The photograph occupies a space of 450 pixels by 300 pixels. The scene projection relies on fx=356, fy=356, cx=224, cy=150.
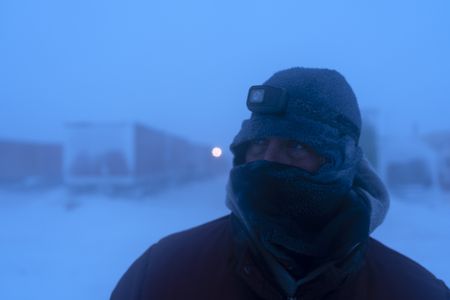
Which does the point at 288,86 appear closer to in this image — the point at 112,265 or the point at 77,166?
the point at 112,265

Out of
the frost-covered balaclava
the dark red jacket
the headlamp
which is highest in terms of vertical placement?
the headlamp

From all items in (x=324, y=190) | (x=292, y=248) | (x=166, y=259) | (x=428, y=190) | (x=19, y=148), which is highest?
(x=324, y=190)

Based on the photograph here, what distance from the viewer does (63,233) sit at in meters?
4.35

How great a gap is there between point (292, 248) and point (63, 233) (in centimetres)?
392

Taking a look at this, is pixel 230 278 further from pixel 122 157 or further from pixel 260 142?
pixel 122 157

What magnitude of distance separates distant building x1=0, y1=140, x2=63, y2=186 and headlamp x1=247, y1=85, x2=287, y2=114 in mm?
6246

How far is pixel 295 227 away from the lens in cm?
123

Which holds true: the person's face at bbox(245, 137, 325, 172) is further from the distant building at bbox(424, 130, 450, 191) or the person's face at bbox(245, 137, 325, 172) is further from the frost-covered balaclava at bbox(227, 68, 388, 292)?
the distant building at bbox(424, 130, 450, 191)

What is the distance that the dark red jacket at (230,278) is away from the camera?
1.19 m

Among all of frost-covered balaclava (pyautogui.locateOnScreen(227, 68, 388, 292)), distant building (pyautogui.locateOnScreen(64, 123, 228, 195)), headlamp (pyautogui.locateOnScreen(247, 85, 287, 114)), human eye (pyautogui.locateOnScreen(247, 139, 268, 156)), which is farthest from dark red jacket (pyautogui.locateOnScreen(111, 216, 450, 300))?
distant building (pyautogui.locateOnScreen(64, 123, 228, 195))

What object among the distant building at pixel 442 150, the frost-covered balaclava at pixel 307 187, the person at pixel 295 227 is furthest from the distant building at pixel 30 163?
the distant building at pixel 442 150

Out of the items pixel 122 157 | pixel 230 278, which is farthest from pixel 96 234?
pixel 230 278

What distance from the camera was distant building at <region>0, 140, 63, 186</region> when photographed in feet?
21.6

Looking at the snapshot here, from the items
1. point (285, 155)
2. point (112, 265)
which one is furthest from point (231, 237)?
point (112, 265)
